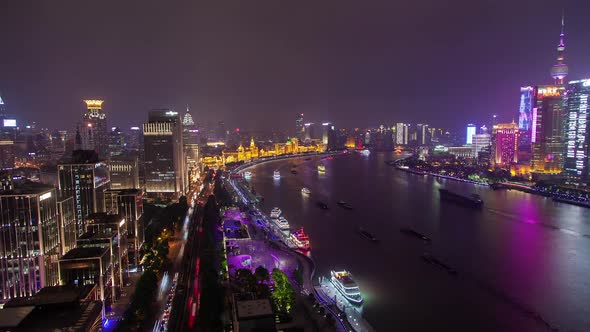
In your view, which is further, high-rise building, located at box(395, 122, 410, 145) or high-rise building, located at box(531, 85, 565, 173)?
high-rise building, located at box(395, 122, 410, 145)

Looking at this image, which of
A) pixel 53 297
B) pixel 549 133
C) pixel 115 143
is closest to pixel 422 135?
pixel 549 133

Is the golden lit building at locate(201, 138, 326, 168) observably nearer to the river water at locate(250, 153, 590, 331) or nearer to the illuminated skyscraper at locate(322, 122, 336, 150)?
the illuminated skyscraper at locate(322, 122, 336, 150)

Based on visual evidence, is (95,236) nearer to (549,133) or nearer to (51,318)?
(51,318)

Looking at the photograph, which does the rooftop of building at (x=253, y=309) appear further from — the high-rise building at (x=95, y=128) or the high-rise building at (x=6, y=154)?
the high-rise building at (x=95, y=128)

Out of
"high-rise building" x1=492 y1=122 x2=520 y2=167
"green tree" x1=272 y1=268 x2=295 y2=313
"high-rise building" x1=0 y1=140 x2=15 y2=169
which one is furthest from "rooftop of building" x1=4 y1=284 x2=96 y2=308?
"high-rise building" x1=492 y1=122 x2=520 y2=167

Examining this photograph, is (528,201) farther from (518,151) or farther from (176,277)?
(176,277)

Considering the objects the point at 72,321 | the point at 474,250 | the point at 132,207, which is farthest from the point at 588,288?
the point at 132,207
